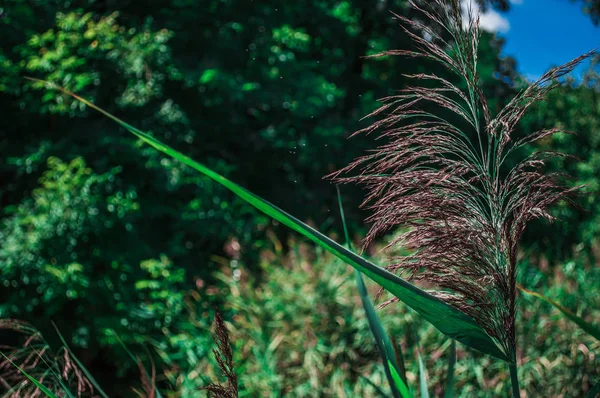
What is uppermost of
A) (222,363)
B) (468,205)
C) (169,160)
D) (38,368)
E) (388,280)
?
(468,205)

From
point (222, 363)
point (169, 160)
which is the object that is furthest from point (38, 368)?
point (169, 160)

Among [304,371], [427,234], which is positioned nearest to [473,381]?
[304,371]

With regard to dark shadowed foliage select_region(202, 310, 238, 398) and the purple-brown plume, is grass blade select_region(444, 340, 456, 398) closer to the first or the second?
the purple-brown plume

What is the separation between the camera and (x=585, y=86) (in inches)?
488

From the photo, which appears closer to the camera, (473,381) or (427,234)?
(427,234)

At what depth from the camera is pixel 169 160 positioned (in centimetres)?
636

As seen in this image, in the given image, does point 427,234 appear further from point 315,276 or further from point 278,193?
point 278,193

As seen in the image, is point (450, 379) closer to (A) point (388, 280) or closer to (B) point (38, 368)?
(A) point (388, 280)

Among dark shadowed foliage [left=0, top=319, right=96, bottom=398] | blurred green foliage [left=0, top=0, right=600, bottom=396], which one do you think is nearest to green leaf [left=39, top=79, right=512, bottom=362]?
dark shadowed foliage [left=0, top=319, right=96, bottom=398]

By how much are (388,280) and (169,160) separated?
5.65m

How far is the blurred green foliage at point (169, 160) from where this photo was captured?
18.3 ft

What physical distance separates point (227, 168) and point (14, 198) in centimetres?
219

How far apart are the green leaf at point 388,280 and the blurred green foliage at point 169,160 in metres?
3.30

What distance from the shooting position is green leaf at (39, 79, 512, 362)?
0.91 meters
